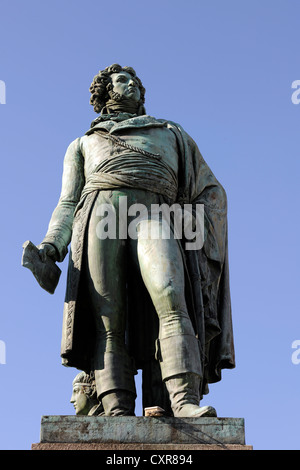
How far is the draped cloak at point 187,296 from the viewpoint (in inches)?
502

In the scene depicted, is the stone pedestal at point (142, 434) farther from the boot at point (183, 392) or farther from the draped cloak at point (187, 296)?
the draped cloak at point (187, 296)

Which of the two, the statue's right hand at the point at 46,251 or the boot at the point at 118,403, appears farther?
the statue's right hand at the point at 46,251

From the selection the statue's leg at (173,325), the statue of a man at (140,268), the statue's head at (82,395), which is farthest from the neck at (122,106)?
the statue's head at (82,395)

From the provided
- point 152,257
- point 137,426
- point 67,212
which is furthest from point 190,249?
point 137,426

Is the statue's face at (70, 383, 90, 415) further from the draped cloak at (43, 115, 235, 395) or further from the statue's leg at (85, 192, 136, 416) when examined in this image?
the statue's leg at (85, 192, 136, 416)

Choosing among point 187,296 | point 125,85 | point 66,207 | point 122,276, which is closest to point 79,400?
point 122,276

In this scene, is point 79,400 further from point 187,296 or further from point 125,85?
point 125,85

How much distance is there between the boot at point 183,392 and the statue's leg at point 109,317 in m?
0.63

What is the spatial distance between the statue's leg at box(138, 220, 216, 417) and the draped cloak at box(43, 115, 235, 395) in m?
0.46

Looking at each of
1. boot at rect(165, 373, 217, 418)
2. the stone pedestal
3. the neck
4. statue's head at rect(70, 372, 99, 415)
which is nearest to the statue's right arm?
the neck

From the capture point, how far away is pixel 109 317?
12.6 meters

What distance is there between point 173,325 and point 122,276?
108 cm

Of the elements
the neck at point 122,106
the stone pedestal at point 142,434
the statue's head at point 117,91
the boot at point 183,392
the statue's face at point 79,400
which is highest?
the statue's head at point 117,91
